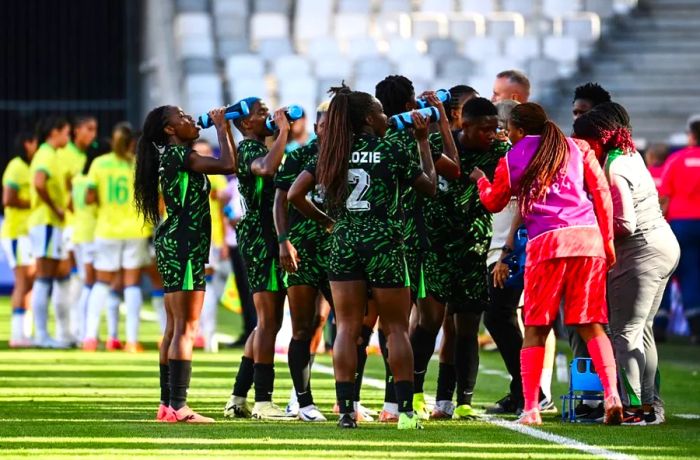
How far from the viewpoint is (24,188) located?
16.7m

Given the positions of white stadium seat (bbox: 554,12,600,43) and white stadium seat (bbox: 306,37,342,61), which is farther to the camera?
white stadium seat (bbox: 554,12,600,43)

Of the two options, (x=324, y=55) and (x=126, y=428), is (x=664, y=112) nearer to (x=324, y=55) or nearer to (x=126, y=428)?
(x=324, y=55)

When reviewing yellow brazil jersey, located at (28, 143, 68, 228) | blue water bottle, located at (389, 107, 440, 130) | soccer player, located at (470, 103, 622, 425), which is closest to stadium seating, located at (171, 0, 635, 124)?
yellow brazil jersey, located at (28, 143, 68, 228)

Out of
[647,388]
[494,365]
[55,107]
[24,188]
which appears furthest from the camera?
[55,107]

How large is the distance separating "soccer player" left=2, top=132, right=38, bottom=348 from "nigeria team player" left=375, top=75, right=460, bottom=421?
292 inches

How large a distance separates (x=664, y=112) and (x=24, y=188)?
469 inches

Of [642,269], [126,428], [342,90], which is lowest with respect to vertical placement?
[126,428]

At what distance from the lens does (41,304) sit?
53.9 feet

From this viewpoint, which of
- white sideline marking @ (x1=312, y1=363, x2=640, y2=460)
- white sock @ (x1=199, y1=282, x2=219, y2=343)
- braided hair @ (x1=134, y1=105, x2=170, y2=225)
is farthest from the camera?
white sock @ (x1=199, y1=282, x2=219, y2=343)

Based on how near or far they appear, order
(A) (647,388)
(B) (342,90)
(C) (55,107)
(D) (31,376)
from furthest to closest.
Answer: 1. (C) (55,107)
2. (D) (31,376)
3. (A) (647,388)
4. (B) (342,90)

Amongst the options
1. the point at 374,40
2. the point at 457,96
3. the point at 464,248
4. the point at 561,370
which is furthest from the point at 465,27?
the point at 464,248

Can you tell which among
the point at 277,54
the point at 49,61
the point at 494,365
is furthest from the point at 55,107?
the point at 494,365

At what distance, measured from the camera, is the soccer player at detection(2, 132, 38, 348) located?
16.5 meters

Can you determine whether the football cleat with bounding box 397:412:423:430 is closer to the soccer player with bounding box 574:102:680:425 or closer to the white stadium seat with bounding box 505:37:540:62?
the soccer player with bounding box 574:102:680:425
